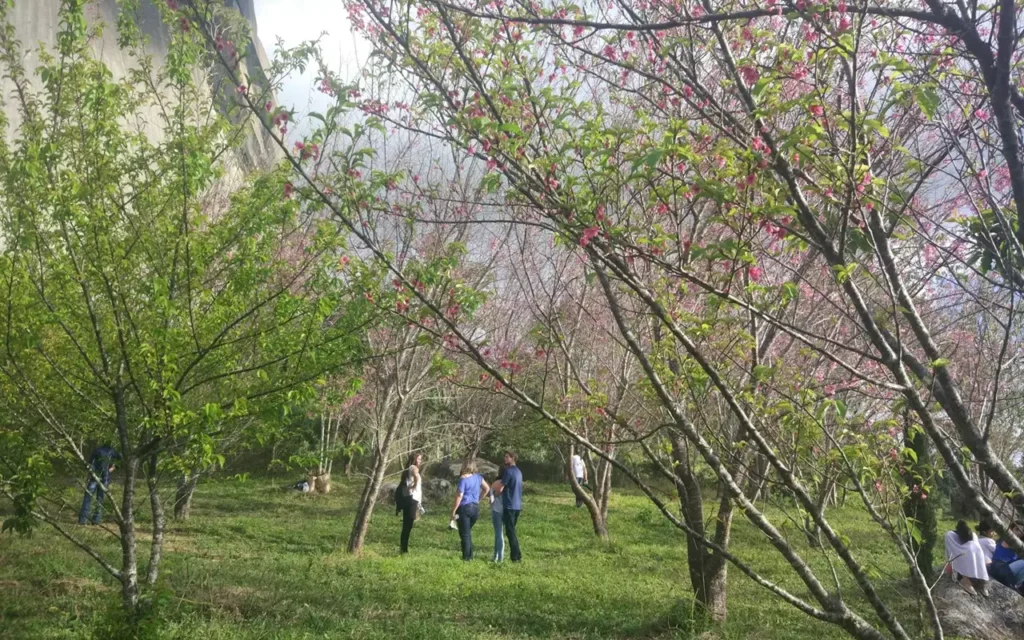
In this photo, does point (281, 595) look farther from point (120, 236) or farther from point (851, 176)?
point (851, 176)

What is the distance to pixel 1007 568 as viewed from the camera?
885 centimetres

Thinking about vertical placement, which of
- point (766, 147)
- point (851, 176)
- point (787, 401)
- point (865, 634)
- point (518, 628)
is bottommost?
point (518, 628)

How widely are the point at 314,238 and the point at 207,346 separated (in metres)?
1.03

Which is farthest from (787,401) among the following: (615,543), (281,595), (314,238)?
(615,543)

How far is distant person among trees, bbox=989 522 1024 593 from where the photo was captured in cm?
870

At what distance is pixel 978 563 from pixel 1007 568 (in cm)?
135

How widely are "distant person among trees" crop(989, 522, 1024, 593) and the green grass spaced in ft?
4.08

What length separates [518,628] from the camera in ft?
20.9

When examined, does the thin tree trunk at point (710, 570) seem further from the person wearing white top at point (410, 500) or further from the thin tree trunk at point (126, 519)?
the person wearing white top at point (410, 500)

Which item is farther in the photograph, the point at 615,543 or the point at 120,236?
the point at 615,543

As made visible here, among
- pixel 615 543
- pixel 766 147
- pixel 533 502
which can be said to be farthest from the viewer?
pixel 533 502

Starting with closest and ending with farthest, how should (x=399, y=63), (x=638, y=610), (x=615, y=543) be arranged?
(x=399, y=63), (x=638, y=610), (x=615, y=543)

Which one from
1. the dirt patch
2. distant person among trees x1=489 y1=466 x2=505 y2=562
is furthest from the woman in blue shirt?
the dirt patch

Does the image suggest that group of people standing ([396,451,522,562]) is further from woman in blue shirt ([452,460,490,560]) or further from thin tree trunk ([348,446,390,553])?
thin tree trunk ([348,446,390,553])
